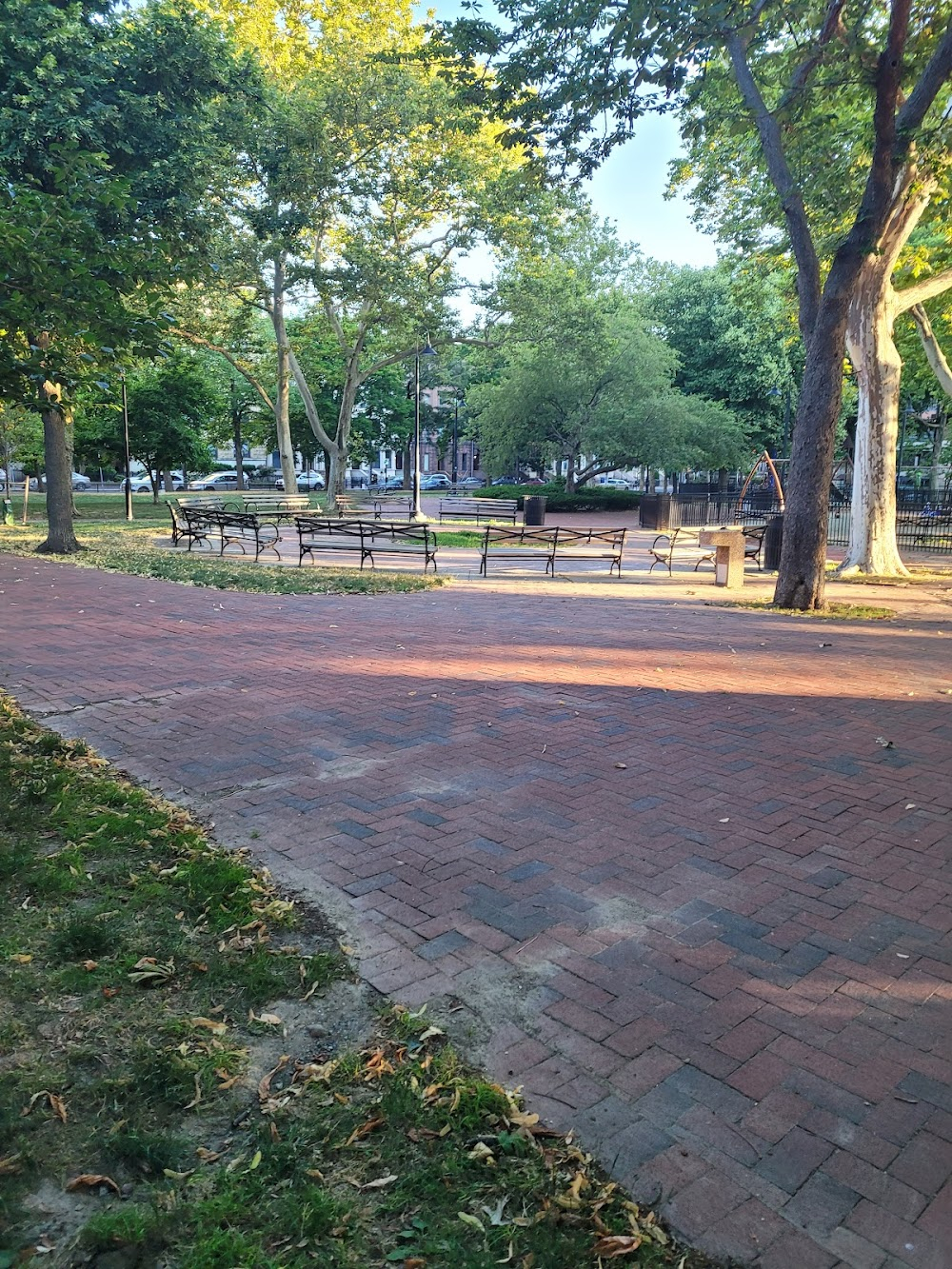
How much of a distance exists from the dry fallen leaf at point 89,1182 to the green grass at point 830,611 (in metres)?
10.9

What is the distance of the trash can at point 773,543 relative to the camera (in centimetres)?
1723

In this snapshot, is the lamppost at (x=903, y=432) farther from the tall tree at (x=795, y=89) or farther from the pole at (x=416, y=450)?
the tall tree at (x=795, y=89)

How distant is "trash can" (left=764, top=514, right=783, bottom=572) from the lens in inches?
679

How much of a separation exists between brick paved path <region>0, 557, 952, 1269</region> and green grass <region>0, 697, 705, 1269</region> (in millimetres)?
235

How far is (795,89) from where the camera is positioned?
34.2ft

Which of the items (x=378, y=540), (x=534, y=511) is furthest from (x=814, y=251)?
(x=534, y=511)

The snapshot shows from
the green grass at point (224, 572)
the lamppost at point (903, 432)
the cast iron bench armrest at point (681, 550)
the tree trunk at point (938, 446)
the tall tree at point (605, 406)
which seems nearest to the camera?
the green grass at point (224, 572)

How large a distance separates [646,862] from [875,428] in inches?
551

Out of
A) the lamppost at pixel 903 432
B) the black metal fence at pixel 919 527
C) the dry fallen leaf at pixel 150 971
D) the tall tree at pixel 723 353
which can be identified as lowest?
the dry fallen leaf at pixel 150 971

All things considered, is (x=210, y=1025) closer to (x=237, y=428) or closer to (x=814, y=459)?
(x=814, y=459)

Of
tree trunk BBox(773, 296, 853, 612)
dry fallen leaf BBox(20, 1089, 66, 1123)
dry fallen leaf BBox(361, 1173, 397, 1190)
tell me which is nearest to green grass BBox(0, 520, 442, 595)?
tree trunk BBox(773, 296, 853, 612)

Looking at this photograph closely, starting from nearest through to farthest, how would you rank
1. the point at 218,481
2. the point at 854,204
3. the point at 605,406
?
the point at 854,204 → the point at 605,406 → the point at 218,481

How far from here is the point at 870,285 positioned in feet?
48.5

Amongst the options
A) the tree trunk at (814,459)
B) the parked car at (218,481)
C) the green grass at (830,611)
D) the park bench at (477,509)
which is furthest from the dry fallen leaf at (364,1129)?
the parked car at (218,481)
